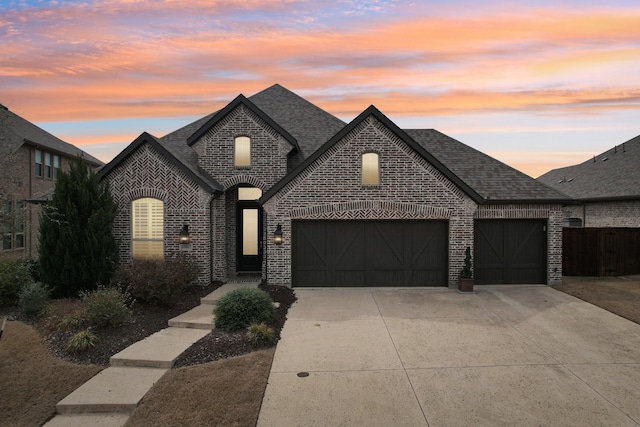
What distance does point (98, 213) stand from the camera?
12164 mm

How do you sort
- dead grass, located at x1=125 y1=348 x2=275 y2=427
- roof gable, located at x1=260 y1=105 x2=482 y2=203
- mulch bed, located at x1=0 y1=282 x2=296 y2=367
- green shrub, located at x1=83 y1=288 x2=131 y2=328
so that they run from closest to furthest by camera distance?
dead grass, located at x1=125 y1=348 x2=275 y2=427 < mulch bed, located at x1=0 y1=282 x2=296 y2=367 < green shrub, located at x1=83 y1=288 x2=131 y2=328 < roof gable, located at x1=260 y1=105 x2=482 y2=203

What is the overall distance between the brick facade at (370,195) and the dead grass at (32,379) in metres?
7.05

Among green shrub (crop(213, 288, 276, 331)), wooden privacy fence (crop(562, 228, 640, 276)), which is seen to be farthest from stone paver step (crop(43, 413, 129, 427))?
wooden privacy fence (crop(562, 228, 640, 276))

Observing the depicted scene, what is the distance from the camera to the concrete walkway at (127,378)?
6.05 m

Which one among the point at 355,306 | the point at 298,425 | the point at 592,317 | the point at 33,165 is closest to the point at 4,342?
the point at 298,425

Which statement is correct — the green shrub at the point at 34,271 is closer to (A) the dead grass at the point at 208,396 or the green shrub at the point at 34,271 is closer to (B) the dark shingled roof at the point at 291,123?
(B) the dark shingled roof at the point at 291,123

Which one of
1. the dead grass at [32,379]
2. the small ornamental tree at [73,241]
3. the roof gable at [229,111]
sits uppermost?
the roof gable at [229,111]

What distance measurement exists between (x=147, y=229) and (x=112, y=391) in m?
8.52

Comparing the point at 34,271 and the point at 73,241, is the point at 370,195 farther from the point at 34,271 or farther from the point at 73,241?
the point at 34,271

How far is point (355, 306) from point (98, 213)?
8350 millimetres

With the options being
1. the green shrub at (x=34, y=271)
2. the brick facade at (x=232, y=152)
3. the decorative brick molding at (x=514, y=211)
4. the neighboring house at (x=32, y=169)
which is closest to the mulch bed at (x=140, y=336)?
the green shrub at (x=34, y=271)

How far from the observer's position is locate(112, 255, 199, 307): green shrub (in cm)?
1102

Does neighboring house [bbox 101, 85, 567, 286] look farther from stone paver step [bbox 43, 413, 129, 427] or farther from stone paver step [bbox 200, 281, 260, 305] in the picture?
stone paver step [bbox 43, 413, 129, 427]

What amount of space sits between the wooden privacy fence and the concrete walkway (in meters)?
15.0
